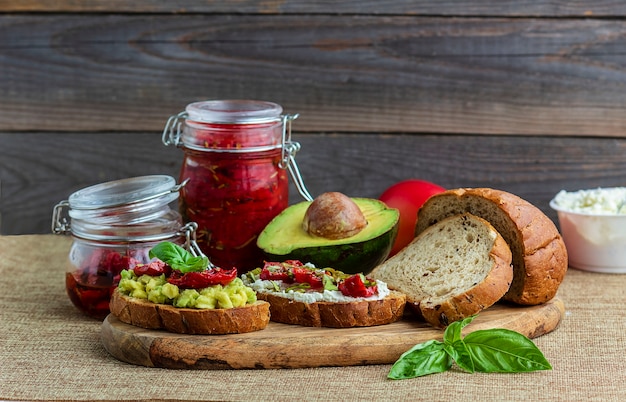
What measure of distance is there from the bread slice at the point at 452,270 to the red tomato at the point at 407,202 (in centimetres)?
35

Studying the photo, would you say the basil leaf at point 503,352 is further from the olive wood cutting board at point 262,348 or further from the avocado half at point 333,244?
the avocado half at point 333,244

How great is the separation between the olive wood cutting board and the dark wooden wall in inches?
57.3

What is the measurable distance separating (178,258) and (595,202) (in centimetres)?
142

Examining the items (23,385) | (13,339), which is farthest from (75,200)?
(23,385)

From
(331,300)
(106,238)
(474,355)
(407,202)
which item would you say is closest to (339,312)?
(331,300)

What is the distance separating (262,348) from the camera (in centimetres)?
189

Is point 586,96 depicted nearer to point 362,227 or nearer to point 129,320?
point 362,227

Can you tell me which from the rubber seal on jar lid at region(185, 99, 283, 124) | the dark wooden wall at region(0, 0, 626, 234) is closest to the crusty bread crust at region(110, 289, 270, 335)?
the rubber seal on jar lid at region(185, 99, 283, 124)

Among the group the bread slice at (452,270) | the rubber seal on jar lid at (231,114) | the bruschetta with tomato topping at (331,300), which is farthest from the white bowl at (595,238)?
the rubber seal on jar lid at (231,114)

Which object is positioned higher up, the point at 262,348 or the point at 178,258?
the point at 178,258

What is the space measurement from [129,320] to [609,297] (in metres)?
1.36

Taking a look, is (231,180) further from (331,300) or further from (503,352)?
(503,352)

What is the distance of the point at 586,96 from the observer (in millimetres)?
3256

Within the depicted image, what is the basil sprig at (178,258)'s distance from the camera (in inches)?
78.3
